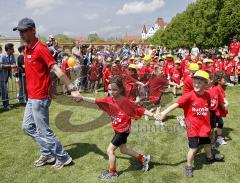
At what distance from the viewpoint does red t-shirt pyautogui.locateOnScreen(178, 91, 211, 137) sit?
5254 millimetres

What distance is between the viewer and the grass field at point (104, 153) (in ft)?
17.6

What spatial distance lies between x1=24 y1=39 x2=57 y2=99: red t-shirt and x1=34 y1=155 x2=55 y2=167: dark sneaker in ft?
4.05

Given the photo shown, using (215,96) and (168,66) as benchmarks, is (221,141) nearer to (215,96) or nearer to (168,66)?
(215,96)

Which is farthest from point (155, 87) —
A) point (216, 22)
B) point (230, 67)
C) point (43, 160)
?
point (216, 22)

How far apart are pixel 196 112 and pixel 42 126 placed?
8.33 ft

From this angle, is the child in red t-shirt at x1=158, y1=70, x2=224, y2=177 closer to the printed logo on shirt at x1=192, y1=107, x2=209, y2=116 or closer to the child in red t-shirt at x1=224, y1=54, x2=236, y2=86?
the printed logo on shirt at x1=192, y1=107, x2=209, y2=116

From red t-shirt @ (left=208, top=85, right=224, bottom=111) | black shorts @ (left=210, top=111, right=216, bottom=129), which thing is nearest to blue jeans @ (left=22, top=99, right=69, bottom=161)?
black shorts @ (left=210, top=111, right=216, bottom=129)

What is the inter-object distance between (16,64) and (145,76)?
181 inches

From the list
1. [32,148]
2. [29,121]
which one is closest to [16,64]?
[32,148]

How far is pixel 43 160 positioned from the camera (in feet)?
19.2

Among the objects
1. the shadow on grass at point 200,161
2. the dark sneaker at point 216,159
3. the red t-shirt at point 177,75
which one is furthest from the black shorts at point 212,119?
the red t-shirt at point 177,75

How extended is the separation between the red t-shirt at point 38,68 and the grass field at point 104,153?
1.41 m

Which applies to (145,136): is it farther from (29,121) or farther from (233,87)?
(233,87)

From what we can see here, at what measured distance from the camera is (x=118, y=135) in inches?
203
